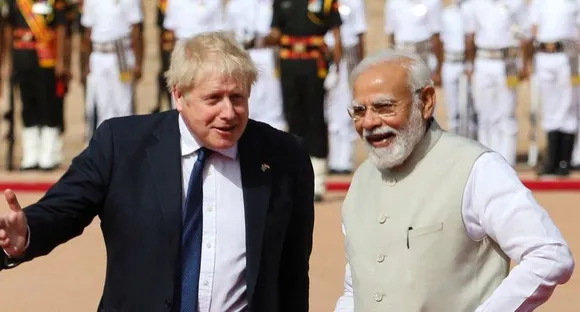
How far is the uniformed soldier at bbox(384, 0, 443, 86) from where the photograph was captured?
15.4 m

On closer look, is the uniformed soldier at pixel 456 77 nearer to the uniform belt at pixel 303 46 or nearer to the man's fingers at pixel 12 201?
the uniform belt at pixel 303 46

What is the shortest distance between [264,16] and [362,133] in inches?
411

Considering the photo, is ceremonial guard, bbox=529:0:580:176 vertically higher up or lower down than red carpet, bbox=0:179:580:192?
higher up

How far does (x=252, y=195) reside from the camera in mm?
4902

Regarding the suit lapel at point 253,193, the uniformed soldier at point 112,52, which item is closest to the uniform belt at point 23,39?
the uniformed soldier at point 112,52

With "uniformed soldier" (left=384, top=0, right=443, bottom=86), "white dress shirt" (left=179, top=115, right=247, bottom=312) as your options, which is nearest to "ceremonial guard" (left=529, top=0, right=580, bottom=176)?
"uniformed soldier" (left=384, top=0, right=443, bottom=86)

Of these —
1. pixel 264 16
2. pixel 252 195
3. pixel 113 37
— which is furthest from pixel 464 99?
pixel 252 195

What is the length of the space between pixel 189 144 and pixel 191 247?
1.04ft

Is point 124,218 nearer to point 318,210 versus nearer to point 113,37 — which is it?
point 318,210

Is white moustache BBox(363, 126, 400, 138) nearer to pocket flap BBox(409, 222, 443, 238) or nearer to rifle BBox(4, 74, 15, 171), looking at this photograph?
pocket flap BBox(409, 222, 443, 238)

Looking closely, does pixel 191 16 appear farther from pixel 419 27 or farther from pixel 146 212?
pixel 146 212

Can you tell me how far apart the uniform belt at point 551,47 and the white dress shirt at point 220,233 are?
1020 centimetres

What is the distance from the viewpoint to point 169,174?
15.9ft

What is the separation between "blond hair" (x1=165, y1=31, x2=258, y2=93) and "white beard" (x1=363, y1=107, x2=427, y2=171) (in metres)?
0.39
